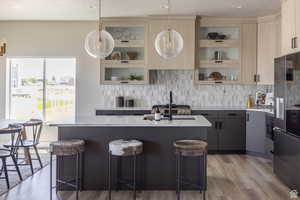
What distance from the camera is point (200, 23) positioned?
257 inches

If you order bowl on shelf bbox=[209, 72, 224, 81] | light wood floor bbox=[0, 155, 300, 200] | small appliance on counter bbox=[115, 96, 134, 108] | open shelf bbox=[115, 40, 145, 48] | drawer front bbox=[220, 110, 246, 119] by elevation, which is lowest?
light wood floor bbox=[0, 155, 300, 200]

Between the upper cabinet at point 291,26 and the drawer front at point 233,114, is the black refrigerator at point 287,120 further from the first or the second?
the drawer front at point 233,114

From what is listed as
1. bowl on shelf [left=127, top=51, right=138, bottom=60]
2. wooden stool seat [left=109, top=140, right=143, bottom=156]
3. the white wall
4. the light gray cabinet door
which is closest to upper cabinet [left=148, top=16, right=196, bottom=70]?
bowl on shelf [left=127, top=51, right=138, bottom=60]

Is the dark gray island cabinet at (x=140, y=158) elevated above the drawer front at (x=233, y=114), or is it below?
below

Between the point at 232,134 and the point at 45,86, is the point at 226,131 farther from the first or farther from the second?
the point at 45,86

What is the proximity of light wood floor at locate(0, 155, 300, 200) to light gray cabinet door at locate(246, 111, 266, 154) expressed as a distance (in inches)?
26.5

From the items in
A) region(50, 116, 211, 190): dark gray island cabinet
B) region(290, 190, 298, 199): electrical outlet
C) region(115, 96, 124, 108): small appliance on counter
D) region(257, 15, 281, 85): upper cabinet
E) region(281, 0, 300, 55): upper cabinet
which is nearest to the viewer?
region(290, 190, 298, 199): electrical outlet

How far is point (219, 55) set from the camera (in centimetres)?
662

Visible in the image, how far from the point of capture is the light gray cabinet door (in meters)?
5.85

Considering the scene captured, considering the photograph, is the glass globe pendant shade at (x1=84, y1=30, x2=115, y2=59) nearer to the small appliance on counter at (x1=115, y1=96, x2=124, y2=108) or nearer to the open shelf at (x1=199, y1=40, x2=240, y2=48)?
the small appliance on counter at (x1=115, y1=96, x2=124, y2=108)

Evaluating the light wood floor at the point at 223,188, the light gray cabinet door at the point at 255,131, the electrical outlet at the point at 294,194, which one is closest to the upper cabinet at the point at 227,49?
the light gray cabinet door at the point at 255,131

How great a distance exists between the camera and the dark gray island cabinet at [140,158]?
160 inches

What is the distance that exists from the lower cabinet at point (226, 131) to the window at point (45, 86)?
2931 millimetres

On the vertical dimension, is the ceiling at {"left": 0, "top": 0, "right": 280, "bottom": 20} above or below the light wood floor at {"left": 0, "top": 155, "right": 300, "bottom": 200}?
above
